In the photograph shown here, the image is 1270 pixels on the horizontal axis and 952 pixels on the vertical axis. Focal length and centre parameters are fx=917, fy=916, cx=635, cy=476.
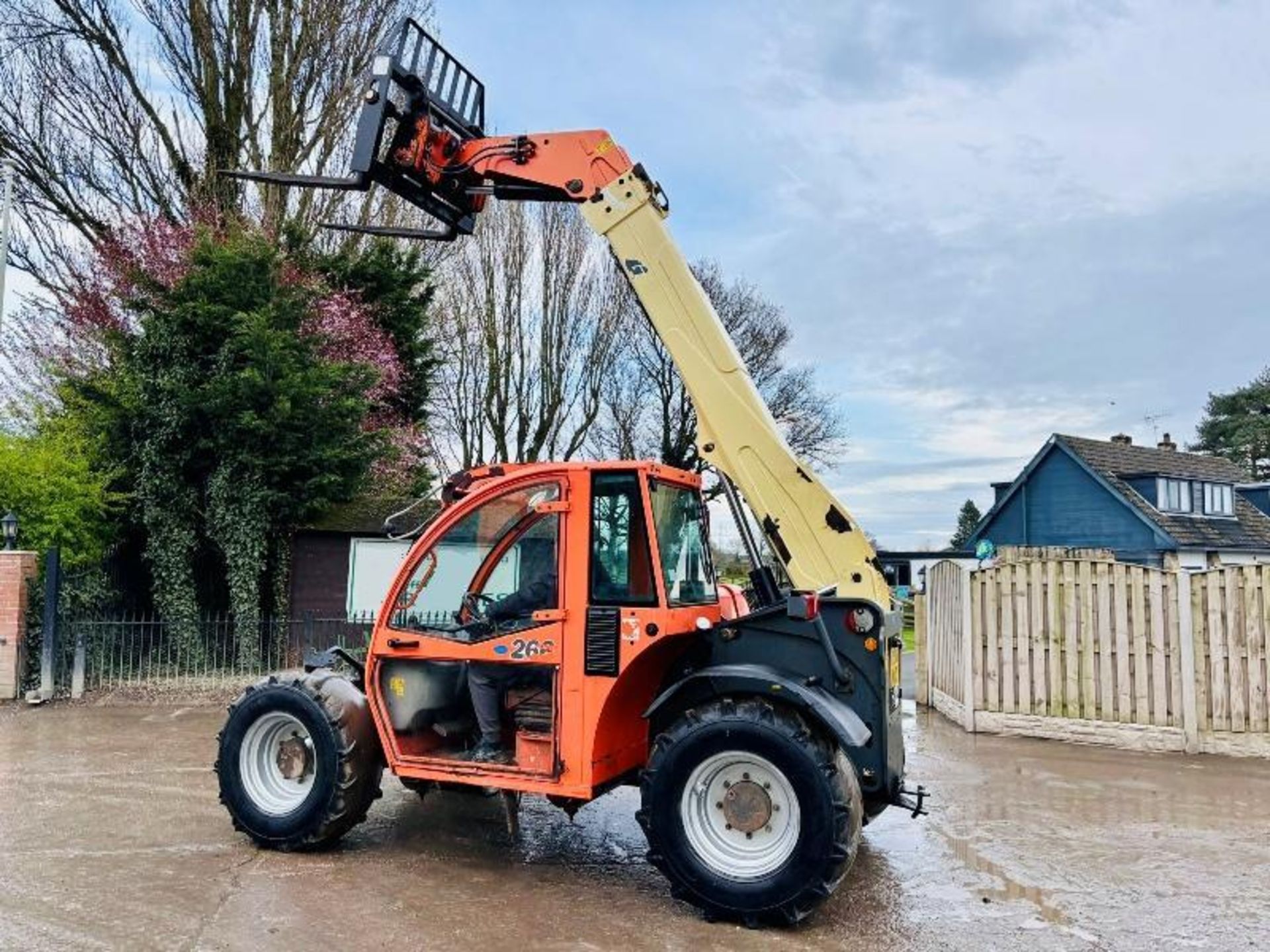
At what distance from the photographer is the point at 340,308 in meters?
15.3

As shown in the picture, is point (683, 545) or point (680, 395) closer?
point (683, 545)

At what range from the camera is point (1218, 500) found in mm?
27719

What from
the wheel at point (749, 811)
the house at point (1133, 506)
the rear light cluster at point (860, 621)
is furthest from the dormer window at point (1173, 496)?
the wheel at point (749, 811)

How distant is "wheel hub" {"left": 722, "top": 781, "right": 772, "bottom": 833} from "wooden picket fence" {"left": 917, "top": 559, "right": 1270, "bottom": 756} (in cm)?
558

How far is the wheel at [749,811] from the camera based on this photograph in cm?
414

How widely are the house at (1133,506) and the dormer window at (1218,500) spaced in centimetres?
3

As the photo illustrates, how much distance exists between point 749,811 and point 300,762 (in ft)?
8.63

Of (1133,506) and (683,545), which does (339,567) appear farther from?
(1133,506)

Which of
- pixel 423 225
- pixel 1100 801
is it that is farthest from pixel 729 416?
pixel 423 225

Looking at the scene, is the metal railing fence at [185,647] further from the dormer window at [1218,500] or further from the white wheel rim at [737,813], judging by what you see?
the dormer window at [1218,500]

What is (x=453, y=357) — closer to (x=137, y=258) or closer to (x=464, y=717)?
(x=137, y=258)

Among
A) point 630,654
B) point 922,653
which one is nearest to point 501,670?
point 630,654

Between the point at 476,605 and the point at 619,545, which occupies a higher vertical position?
the point at 619,545

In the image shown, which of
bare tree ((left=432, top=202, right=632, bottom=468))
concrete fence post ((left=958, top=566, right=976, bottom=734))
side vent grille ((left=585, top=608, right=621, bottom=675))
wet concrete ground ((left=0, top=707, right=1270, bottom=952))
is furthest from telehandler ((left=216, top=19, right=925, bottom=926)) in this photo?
bare tree ((left=432, top=202, right=632, bottom=468))
